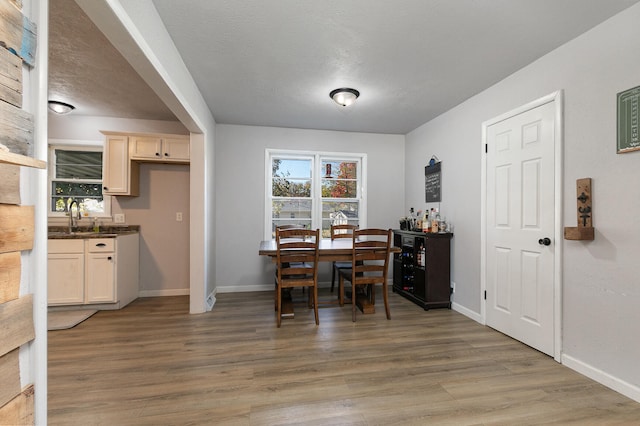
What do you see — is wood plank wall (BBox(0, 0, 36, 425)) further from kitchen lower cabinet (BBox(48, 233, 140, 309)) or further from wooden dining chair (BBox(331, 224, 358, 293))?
wooden dining chair (BBox(331, 224, 358, 293))

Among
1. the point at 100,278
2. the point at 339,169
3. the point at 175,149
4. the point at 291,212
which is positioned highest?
the point at 175,149

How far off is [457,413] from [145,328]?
9.66 feet

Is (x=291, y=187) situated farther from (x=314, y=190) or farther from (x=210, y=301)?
(x=210, y=301)

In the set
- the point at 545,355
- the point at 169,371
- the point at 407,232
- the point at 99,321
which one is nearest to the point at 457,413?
the point at 545,355

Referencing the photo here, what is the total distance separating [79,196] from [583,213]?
5661 mm

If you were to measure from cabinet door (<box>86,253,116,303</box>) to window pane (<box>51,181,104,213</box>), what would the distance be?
0.91 metres

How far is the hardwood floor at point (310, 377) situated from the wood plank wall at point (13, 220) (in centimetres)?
97

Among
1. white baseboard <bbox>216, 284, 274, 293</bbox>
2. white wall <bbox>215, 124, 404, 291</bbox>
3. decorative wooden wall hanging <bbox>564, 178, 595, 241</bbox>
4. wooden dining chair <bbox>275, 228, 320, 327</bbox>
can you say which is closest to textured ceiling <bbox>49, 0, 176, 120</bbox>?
white wall <bbox>215, 124, 404, 291</bbox>

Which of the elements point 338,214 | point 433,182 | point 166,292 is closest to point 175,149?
point 166,292

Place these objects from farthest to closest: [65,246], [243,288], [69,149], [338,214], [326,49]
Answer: [338,214], [243,288], [69,149], [65,246], [326,49]

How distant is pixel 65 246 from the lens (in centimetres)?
335

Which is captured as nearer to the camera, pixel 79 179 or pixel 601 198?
pixel 601 198

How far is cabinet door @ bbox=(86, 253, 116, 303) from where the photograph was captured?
3.40 m

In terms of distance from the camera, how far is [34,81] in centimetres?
99
